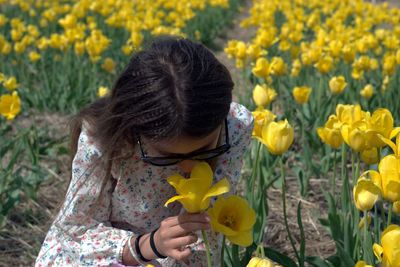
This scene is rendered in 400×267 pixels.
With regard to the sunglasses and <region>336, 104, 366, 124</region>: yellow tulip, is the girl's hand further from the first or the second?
<region>336, 104, 366, 124</region>: yellow tulip

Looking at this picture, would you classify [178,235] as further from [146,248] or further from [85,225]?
[85,225]

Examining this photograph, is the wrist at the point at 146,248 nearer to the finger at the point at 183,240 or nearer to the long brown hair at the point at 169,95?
the finger at the point at 183,240

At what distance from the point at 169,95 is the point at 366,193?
544mm

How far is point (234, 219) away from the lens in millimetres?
1509

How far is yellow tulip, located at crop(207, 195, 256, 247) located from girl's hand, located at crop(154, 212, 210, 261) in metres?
0.05

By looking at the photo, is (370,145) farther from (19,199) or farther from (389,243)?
(19,199)

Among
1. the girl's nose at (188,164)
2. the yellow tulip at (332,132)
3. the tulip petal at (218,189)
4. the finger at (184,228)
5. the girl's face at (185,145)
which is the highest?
the tulip petal at (218,189)

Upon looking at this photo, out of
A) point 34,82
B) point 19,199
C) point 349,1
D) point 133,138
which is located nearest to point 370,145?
point 133,138

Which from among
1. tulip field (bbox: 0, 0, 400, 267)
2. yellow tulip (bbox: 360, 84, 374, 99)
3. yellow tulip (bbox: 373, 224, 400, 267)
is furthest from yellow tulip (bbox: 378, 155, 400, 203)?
yellow tulip (bbox: 360, 84, 374, 99)

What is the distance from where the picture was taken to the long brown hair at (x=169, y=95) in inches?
64.6

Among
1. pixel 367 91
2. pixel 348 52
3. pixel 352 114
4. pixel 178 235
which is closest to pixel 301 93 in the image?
pixel 367 91

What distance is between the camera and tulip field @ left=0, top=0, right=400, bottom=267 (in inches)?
70.9

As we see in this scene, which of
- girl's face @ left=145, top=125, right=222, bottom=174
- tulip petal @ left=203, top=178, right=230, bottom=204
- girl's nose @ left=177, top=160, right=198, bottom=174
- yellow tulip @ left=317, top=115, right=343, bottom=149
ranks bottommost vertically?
yellow tulip @ left=317, top=115, right=343, bottom=149

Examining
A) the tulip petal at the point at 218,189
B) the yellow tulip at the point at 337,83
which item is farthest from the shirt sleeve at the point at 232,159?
the yellow tulip at the point at 337,83
